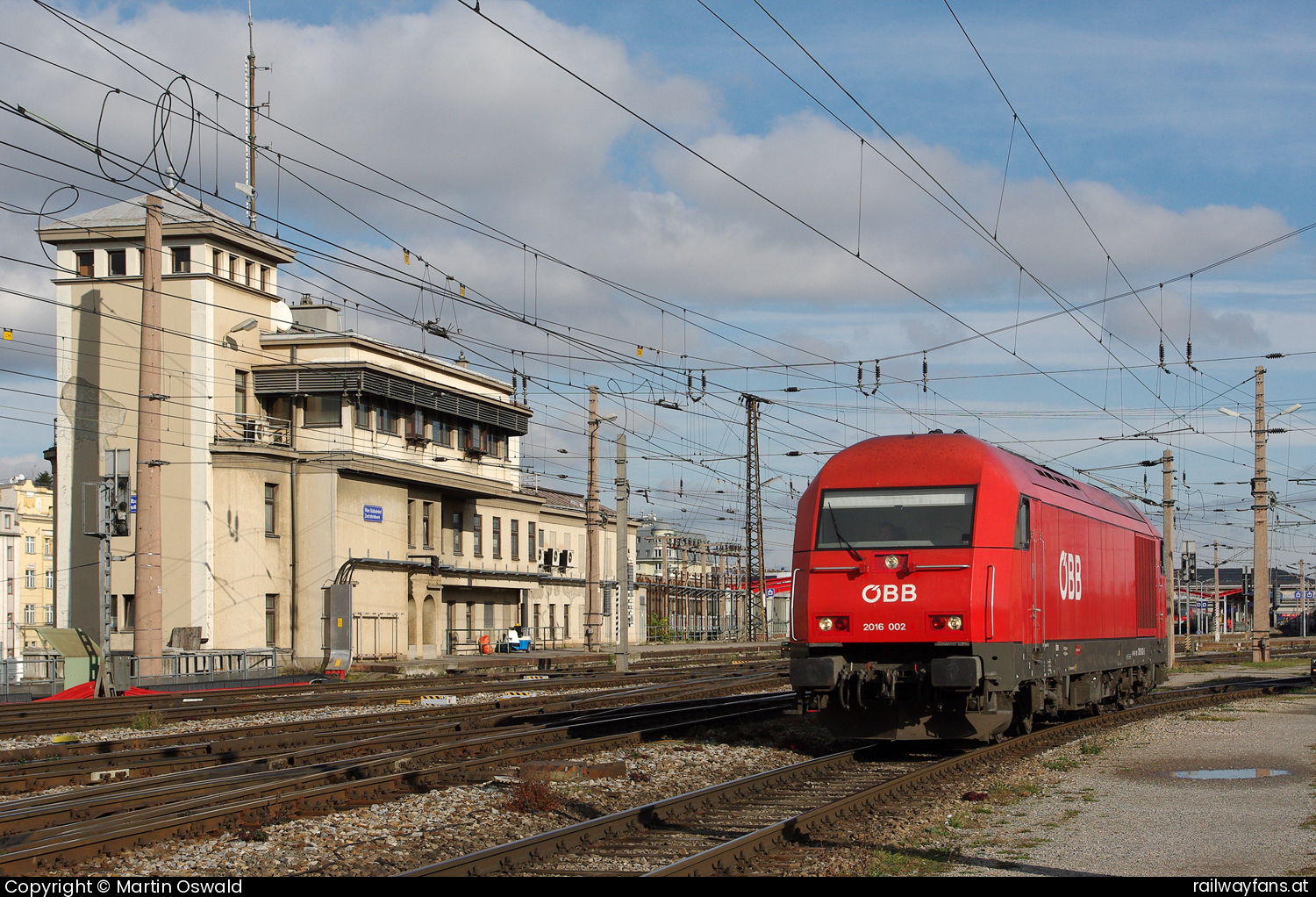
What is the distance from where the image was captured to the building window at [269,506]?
42444 millimetres

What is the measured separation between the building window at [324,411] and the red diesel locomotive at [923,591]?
99.5 ft

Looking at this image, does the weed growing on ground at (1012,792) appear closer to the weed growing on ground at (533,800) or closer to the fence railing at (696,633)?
the weed growing on ground at (533,800)

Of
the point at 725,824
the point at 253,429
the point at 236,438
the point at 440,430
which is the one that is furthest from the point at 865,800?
the point at 440,430

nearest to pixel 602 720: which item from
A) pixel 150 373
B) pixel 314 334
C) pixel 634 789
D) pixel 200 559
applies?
pixel 634 789

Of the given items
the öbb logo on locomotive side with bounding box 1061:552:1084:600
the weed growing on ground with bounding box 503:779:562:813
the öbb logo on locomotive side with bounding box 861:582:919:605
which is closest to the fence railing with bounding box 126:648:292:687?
the weed growing on ground with bounding box 503:779:562:813

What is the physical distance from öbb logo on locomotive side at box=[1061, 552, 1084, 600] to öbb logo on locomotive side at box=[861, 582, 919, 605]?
11.6ft

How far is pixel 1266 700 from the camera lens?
2605cm

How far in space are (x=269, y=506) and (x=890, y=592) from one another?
104 feet

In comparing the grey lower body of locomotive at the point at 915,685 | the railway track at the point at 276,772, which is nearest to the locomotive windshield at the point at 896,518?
the grey lower body of locomotive at the point at 915,685

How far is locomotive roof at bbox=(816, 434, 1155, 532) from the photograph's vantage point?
15.5 m

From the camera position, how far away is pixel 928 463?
15.8 metres

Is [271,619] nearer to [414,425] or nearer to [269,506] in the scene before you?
[269,506]

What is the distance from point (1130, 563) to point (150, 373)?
962 inches
